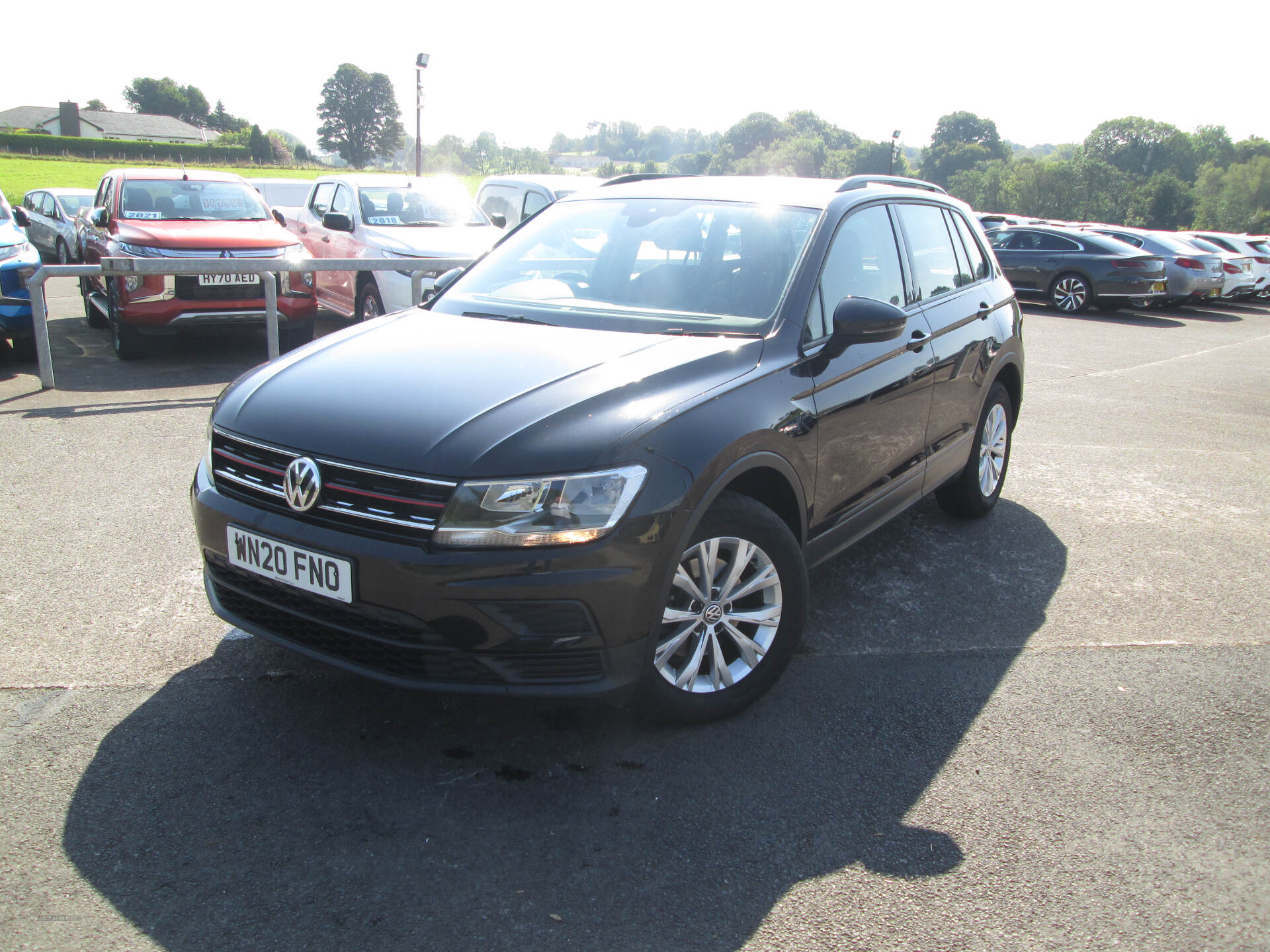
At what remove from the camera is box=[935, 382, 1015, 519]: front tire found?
17.4 feet

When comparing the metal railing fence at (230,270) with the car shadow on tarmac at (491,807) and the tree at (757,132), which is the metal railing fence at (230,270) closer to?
the car shadow on tarmac at (491,807)

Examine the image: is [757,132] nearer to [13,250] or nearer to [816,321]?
[13,250]

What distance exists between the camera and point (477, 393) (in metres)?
2.96

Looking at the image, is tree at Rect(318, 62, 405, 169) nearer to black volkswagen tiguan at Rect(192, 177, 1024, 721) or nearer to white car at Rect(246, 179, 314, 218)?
white car at Rect(246, 179, 314, 218)

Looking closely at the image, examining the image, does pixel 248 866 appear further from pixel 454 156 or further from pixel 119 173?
pixel 454 156

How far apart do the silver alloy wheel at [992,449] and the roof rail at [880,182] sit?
1.25 metres

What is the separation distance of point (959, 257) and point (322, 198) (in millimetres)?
9274

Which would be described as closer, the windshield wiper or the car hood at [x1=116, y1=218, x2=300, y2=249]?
the windshield wiper

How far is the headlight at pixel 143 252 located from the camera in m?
8.97

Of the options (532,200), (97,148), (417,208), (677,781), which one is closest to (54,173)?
(97,148)

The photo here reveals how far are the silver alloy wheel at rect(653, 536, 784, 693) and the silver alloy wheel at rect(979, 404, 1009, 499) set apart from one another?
2.52 meters

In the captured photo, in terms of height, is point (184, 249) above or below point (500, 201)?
below

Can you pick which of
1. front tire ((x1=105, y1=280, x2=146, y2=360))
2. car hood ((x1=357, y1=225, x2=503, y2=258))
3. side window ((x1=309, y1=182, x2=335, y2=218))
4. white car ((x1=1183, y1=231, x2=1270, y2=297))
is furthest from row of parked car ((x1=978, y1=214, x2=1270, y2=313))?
front tire ((x1=105, y1=280, x2=146, y2=360))

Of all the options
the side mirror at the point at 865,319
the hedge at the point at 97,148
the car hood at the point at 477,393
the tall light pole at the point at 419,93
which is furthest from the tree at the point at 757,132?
the car hood at the point at 477,393
